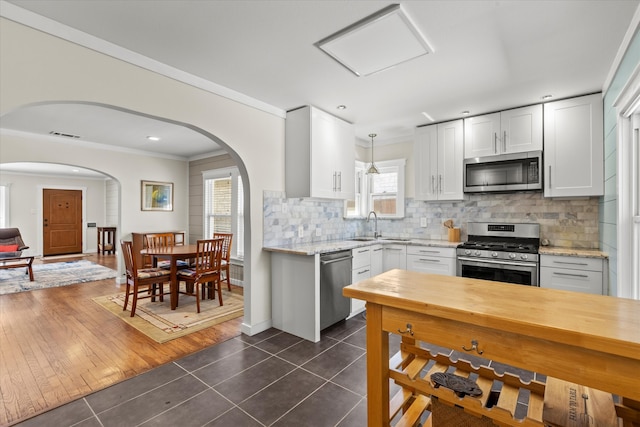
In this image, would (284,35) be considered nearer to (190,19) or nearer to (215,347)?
(190,19)

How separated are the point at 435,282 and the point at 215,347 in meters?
2.34

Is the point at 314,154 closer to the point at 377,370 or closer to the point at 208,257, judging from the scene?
the point at 208,257

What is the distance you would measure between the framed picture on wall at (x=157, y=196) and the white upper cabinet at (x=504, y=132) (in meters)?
5.70

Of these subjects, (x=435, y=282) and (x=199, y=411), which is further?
(x=199, y=411)

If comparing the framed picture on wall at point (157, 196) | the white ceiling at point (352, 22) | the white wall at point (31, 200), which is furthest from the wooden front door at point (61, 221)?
the white ceiling at point (352, 22)

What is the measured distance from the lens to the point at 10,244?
21.6ft

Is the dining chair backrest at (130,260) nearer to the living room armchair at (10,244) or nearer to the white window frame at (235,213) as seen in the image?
the white window frame at (235,213)

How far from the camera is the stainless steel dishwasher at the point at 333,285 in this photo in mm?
3158

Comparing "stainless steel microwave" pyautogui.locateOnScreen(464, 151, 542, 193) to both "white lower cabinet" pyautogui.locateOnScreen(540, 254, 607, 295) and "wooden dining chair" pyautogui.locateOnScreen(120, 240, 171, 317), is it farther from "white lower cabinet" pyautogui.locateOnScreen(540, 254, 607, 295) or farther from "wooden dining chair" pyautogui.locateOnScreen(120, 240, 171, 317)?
"wooden dining chair" pyautogui.locateOnScreen(120, 240, 171, 317)

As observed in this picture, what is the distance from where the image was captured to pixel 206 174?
6.07m

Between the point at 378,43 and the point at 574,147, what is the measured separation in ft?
8.59

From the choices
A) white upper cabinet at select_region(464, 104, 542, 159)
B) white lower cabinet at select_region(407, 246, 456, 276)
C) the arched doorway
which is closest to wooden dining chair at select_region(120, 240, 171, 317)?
the arched doorway

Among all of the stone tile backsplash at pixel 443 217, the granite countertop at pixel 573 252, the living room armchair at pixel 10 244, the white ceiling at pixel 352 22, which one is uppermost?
the white ceiling at pixel 352 22

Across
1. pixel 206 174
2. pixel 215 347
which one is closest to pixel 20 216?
pixel 206 174
